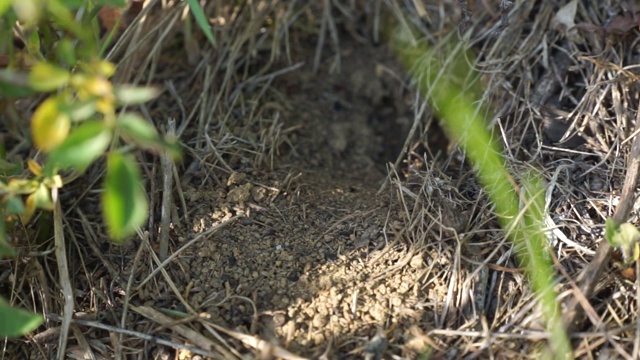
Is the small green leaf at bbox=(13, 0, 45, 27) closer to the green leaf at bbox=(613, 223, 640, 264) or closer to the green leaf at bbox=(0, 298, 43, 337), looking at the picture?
the green leaf at bbox=(0, 298, 43, 337)

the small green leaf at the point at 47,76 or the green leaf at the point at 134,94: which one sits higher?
the small green leaf at the point at 47,76

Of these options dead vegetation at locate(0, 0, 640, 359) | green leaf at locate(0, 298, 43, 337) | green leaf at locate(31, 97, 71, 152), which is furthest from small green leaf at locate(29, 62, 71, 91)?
dead vegetation at locate(0, 0, 640, 359)

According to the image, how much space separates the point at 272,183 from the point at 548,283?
75cm

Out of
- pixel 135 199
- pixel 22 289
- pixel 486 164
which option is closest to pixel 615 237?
pixel 486 164

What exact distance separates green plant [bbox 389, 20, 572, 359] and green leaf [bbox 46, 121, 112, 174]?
3.15ft

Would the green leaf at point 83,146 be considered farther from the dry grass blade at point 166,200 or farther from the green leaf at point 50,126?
the dry grass blade at point 166,200

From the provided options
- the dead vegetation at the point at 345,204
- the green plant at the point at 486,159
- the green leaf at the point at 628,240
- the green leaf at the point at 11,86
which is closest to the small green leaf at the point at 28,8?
the green leaf at the point at 11,86

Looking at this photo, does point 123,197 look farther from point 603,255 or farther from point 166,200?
point 603,255

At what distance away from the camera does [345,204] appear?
174 centimetres

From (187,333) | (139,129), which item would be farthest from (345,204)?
(139,129)

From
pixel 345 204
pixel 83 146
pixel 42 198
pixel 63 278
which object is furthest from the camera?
pixel 345 204

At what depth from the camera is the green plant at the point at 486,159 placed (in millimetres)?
1447

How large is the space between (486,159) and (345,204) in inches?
15.6

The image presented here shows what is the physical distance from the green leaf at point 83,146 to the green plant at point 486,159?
96cm
